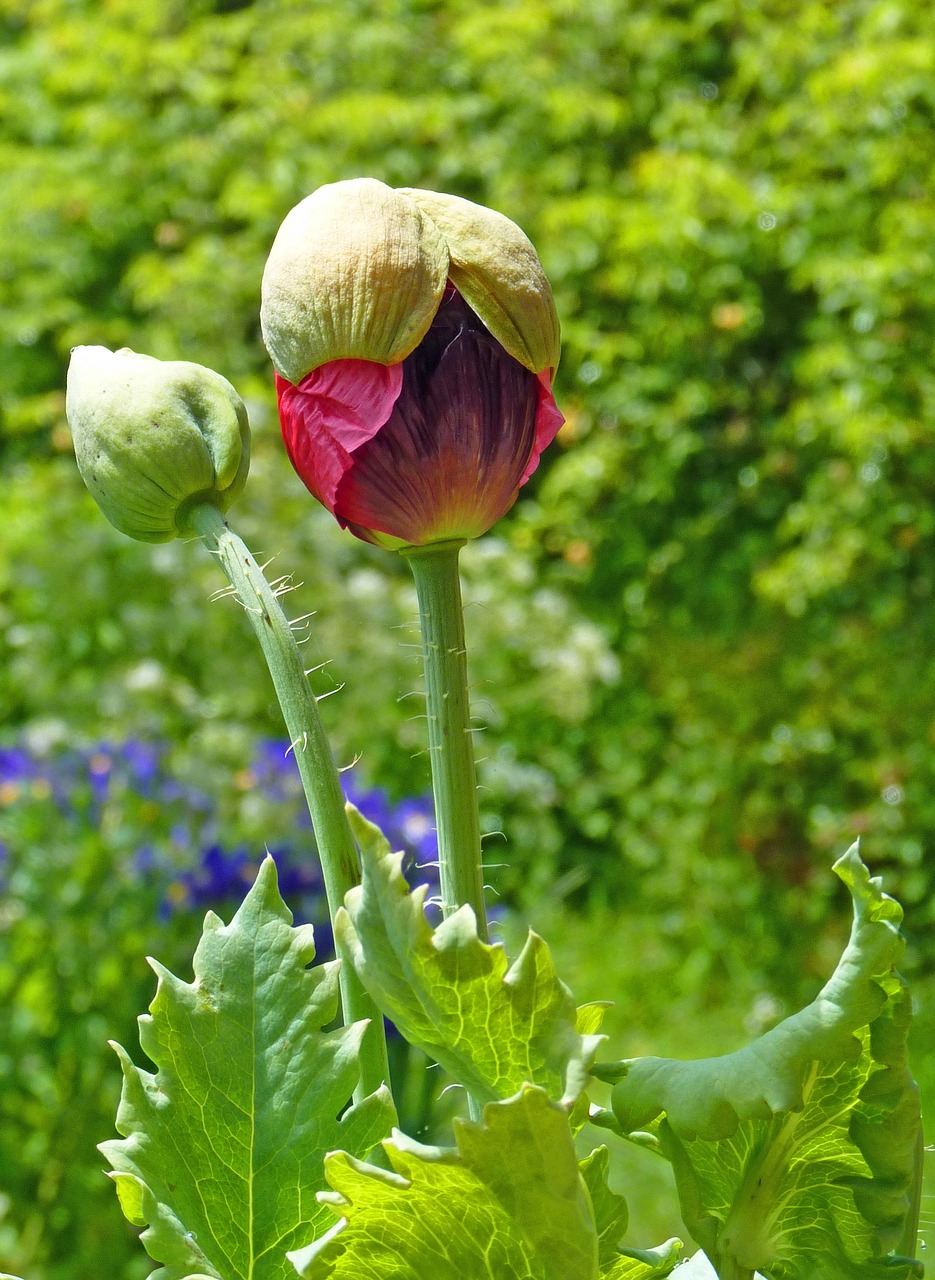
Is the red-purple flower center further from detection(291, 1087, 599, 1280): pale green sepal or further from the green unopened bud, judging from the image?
detection(291, 1087, 599, 1280): pale green sepal

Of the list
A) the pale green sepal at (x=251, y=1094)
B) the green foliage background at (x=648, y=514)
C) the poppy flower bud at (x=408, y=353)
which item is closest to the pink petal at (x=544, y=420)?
the poppy flower bud at (x=408, y=353)

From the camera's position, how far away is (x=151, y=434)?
1.36ft

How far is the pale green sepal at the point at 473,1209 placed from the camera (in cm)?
Result: 33

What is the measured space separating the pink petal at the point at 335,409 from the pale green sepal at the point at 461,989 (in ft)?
0.43

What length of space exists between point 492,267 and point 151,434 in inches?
4.4

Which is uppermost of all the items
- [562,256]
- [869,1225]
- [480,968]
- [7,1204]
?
[480,968]

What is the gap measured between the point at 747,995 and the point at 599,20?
101 inches

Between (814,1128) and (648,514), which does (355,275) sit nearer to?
(814,1128)

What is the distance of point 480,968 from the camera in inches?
13.6

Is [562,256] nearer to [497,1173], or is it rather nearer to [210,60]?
[210,60]

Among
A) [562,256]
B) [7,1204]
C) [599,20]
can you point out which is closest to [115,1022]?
[7,1204]

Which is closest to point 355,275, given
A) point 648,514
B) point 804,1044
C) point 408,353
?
point 408,353

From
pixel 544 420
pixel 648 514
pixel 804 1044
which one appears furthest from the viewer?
pixel 648 514

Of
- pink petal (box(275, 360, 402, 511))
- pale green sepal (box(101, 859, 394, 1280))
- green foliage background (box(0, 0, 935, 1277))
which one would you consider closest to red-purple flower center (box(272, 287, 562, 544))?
pink petal (box(275, 360, 402, 511))
